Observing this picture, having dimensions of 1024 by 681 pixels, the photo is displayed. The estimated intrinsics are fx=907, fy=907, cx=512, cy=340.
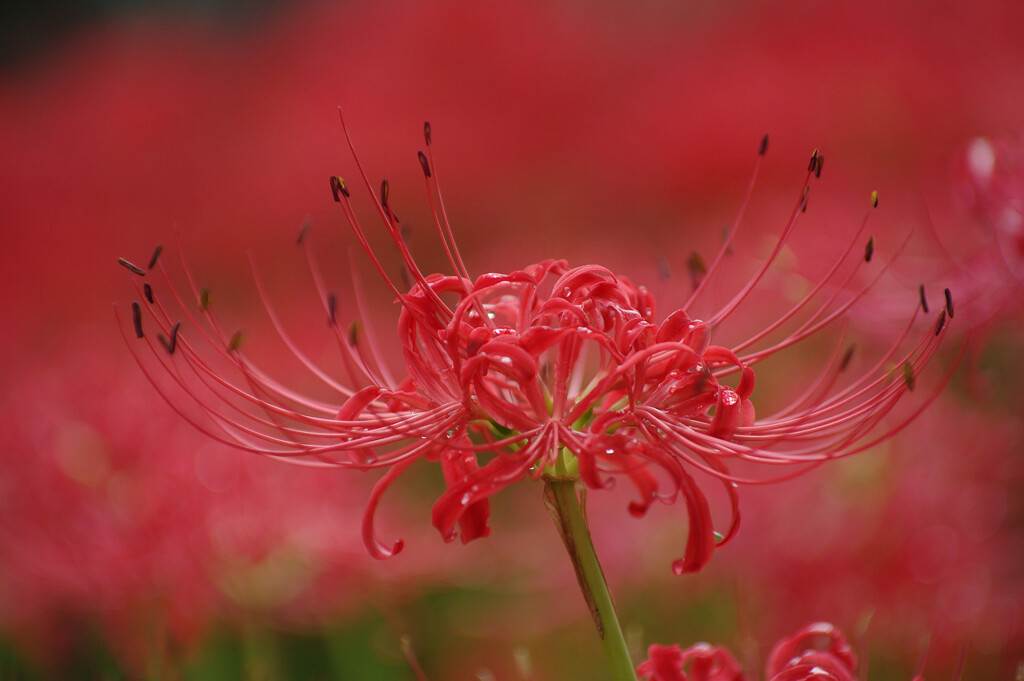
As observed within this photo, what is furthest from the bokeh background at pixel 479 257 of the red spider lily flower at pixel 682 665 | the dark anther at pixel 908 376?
the dark anther at pixel 908 376

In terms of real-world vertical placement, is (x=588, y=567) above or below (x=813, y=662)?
above

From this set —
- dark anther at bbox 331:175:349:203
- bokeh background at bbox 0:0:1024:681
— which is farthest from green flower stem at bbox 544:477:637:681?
dark anther at bbox 331:175:349:203

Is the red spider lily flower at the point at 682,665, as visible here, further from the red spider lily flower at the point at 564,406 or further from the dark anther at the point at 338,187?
the dark anther at the point at 338,187

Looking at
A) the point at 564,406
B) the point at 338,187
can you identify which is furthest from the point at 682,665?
the point at 338,187

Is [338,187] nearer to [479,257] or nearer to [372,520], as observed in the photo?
[372,520]

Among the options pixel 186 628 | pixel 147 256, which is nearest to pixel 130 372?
pixel 186 628

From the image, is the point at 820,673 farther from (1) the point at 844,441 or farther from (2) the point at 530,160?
(2) the point at 530,160

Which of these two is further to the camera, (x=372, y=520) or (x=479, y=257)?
(x=479, y=257)
